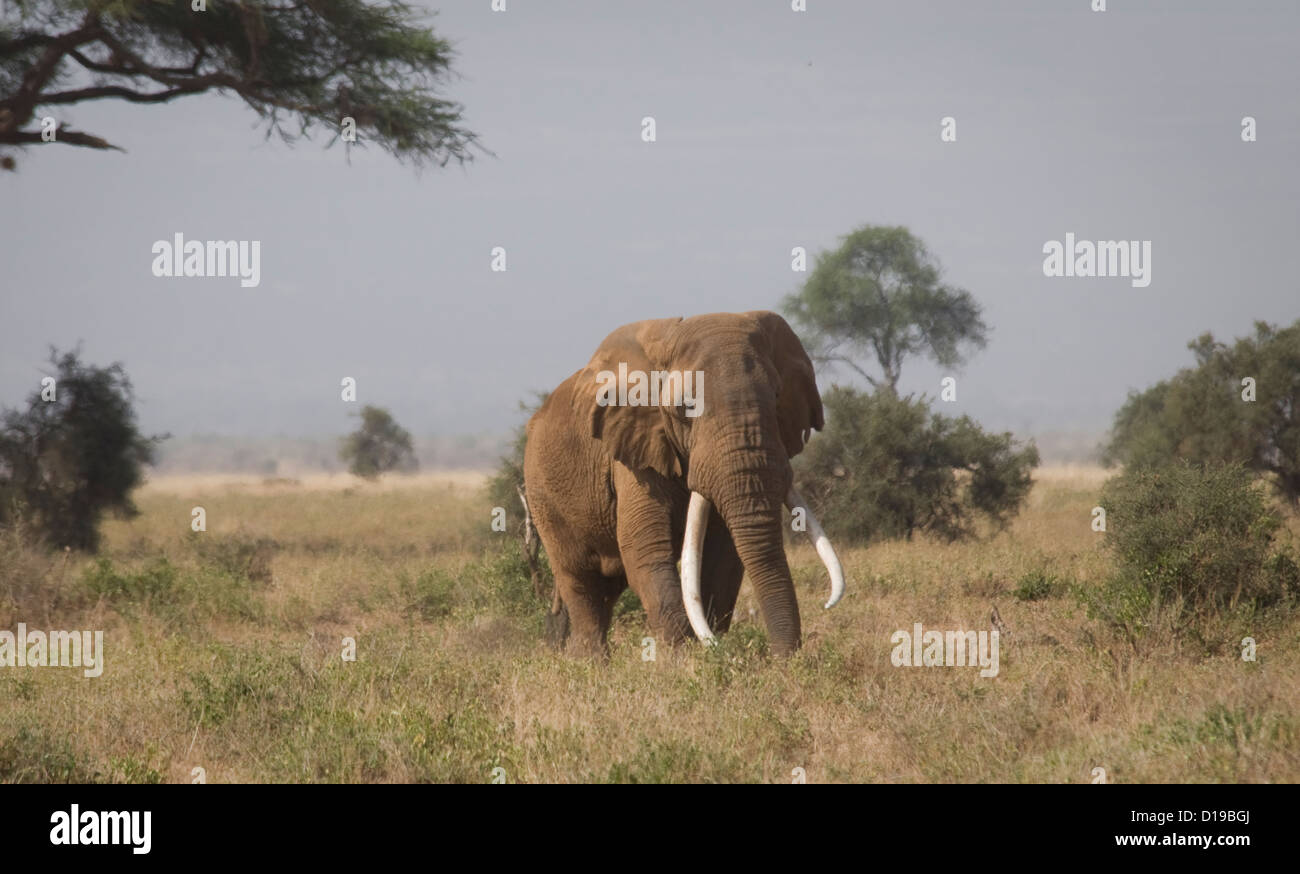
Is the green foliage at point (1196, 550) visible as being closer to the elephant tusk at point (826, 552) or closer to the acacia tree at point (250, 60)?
the elephant tusk at point (826, 552)

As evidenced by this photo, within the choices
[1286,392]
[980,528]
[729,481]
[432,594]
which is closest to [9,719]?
[729,481]

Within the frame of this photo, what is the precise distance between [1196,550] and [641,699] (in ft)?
17.9

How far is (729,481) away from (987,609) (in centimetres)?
484

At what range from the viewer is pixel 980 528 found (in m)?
23.7

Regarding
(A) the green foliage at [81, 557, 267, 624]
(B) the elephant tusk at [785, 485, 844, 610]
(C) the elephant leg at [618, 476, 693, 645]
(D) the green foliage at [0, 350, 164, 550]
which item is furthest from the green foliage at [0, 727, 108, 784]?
(D) the green foliage at [0, 350, 164, 550]

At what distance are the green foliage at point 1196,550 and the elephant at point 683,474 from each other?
9.78 ft

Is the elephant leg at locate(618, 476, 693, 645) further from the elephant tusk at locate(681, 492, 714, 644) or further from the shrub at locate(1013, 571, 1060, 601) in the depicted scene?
the shrub at locate(1013, 571, 1060, 601)

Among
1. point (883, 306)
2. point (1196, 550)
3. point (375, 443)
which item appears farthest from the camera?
point (375, 443)

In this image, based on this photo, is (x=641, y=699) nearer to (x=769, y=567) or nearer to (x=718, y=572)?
(x=769, y=567)

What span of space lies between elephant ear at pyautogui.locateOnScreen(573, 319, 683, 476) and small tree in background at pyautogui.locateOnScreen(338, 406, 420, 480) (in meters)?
49.9

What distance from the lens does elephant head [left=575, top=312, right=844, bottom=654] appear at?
884cm

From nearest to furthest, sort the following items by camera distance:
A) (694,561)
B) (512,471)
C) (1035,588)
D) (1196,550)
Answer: (694,561), (1196,550), (1035,588), (512,471)

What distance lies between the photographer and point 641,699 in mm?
7938

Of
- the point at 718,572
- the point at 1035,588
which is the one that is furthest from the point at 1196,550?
the point at 718,572
